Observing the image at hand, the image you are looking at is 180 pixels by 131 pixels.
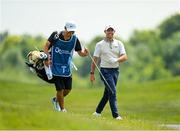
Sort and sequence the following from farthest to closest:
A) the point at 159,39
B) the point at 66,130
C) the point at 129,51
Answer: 1. the point at 159,39
2. the point at 129,51
3. the point at 66,130

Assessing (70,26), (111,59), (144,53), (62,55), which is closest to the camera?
(70,26)

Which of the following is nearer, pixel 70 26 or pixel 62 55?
pixel 70 26

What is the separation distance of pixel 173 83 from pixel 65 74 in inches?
1873

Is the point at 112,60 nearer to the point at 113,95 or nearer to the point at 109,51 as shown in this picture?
the point at 109,51

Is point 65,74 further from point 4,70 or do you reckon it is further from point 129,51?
point 129,51

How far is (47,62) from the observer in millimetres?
19516

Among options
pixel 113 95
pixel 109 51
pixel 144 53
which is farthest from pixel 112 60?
pixel 144 53

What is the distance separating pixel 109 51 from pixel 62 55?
46.9 inches

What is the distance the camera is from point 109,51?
789 inches

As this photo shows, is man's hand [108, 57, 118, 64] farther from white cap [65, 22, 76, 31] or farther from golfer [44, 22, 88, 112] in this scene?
white cap [65, 22, 76, 31]

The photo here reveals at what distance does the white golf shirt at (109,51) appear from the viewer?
20016 mm

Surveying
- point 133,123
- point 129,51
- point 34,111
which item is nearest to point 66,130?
point 34,111

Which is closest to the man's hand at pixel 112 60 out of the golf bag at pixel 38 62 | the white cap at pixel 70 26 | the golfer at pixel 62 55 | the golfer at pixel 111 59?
the golfer at pixel 111 59

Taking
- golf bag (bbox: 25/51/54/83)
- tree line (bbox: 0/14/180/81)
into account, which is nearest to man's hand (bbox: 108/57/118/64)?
golf bag (bbox: 25/51/54/83)
